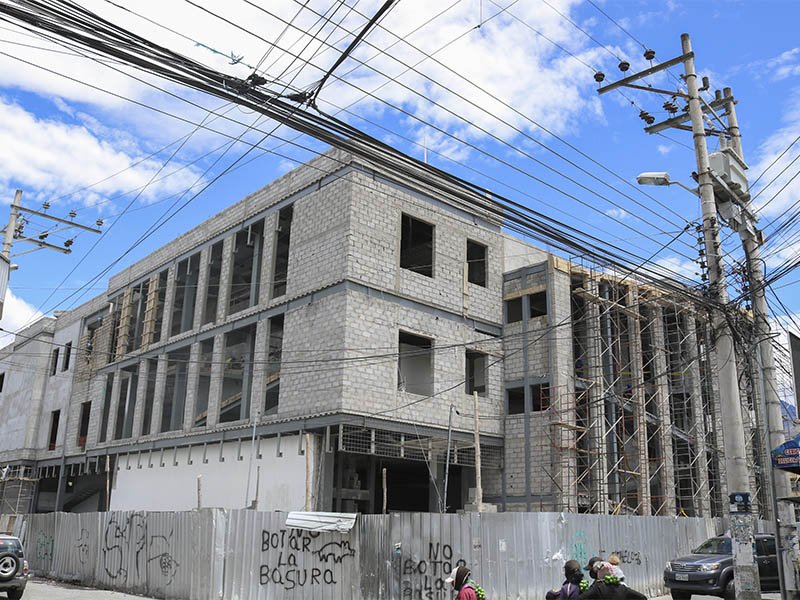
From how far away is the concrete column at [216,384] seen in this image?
26.7 m

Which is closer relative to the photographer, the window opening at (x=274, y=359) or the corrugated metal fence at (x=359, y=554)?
the corrugated metal fence at (x=359, y=554)

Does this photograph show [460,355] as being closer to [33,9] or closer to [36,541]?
[36,541]

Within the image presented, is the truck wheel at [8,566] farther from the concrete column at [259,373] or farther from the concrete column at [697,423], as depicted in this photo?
the concrete column at [697,423]

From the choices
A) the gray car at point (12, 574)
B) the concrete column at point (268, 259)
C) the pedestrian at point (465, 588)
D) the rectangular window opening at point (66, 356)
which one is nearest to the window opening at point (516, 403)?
the concrete column at point (268, 259)

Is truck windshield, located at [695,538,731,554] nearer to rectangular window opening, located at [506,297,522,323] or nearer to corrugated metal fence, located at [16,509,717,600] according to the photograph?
corrugated metal fence, located at [16,509,717,600]

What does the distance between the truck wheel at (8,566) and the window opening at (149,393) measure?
47.3 feet

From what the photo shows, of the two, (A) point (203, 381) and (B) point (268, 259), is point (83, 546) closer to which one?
(A) point (203, 381)

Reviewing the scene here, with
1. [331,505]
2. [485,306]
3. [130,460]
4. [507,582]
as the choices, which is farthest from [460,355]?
[130,460]

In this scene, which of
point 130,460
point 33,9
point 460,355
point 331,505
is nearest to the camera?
point 33,9

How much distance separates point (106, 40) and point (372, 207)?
50.4 feet

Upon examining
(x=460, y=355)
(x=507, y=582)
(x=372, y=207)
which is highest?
(x=372, y=207)

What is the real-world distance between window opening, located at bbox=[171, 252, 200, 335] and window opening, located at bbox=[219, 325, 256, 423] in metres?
2.29

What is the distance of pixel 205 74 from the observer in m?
9.59

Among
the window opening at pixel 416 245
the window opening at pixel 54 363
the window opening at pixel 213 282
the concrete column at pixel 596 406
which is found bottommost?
the concrete column at pixel 596 406
